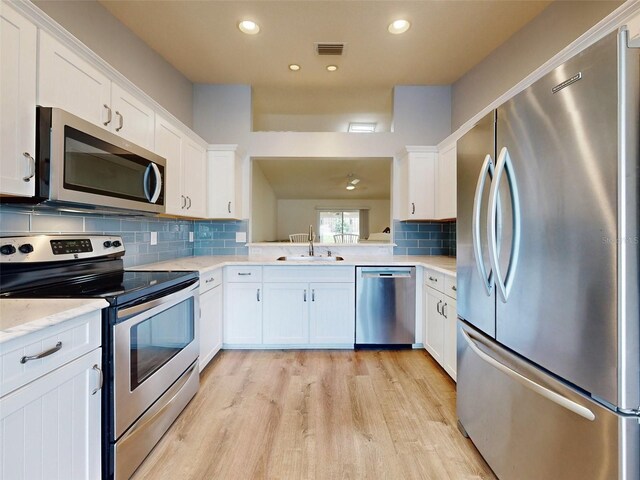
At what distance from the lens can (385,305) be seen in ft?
8.98

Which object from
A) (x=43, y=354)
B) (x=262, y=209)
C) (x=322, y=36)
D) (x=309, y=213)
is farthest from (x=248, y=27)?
(x=309, y=213)

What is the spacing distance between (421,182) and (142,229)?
2660mm

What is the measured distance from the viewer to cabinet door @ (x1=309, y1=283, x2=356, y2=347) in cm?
273

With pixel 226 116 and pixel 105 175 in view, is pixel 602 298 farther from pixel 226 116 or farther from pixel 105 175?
pixel 226 116

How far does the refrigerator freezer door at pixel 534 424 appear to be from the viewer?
817mm

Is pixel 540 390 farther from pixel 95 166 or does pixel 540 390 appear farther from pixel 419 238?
pixel 419 238

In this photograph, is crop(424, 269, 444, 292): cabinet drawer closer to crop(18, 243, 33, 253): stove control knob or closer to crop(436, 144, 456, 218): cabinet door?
crop(436, 144, 456, 218): cabinet door

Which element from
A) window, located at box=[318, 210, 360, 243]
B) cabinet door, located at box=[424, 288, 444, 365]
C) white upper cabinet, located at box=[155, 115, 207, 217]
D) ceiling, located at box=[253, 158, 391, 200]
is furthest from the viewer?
window, located at box=[318, 210, 360, 243]

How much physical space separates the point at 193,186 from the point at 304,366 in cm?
189

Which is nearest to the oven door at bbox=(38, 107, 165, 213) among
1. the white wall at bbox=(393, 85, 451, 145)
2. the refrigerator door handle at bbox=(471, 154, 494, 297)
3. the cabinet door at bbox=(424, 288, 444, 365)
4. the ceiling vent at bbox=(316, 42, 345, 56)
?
the ceiling vent at bbox=(316, 42, 345, 56)

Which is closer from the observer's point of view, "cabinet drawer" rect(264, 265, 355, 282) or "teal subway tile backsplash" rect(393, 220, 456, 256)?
"cabinet drawer" rect(264, 265, 355, 282)

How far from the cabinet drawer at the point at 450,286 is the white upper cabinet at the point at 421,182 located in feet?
3.30

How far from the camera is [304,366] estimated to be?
243cm

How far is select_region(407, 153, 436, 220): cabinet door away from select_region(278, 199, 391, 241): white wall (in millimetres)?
6467
